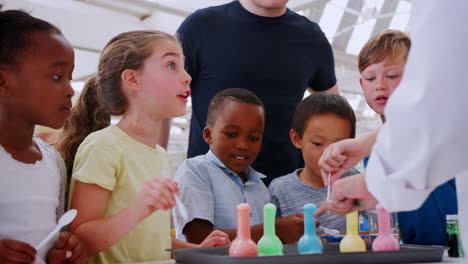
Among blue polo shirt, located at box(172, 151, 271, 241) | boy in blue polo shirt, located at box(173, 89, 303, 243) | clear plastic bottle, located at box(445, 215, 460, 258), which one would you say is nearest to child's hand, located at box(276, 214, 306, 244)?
boy in blue polo shirt, located at box(173, 89, 303, 243)

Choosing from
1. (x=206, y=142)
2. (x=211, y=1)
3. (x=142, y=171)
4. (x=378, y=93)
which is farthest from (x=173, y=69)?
(x=211, y=1)

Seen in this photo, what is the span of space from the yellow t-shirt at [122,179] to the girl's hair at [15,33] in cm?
28

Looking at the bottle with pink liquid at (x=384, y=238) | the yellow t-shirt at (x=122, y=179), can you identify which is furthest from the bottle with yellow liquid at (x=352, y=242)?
the yellow t-shirt at (x=122, y=179)

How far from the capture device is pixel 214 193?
162 centimetres

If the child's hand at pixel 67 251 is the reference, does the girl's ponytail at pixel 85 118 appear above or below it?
above

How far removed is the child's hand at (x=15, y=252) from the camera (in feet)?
3.23

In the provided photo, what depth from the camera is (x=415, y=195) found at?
690mm

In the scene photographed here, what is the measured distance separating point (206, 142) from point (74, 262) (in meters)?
0.85

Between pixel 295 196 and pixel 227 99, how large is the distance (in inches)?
16.3

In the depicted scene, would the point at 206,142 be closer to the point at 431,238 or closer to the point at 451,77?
the point at 431,238

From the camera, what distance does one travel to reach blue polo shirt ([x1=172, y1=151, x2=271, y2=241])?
153 cm

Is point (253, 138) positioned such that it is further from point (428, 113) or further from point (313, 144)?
point (428, 113)

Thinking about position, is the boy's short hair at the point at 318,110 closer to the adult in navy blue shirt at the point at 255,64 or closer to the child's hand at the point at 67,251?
the adult in navy blue shirt at the point at 255,64

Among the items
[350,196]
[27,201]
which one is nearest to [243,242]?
[350,196]
